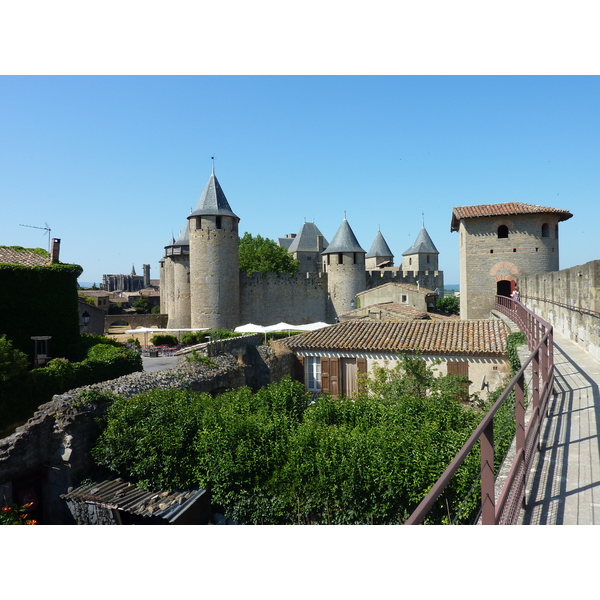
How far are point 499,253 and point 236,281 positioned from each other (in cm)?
1784

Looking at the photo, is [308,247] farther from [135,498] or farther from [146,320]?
[135,498]

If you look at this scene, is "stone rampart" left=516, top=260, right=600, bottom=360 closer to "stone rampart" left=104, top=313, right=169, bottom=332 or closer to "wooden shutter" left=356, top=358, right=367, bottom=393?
"wooden shutter" left=356, top=358, right=367, bottom=393

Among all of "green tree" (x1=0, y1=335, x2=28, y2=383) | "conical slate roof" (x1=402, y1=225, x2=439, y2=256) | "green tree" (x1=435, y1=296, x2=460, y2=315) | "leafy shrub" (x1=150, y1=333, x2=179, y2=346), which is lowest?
"leafy shrub" (x1=150, y1=333, x2=179, y2=346)

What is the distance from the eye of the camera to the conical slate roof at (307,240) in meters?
56.0

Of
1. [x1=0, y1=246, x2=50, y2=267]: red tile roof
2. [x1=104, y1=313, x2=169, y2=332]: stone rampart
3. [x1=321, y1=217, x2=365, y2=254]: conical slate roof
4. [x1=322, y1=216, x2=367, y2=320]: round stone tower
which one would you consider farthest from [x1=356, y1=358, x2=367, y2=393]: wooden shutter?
[x1=104, y1=313, x2=169, y2=332]: stone rampart

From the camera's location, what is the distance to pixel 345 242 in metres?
38.2

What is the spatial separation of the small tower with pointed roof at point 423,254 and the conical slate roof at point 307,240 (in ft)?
36.3

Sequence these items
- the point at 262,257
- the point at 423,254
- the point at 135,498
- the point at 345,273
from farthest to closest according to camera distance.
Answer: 1. the point at 423,254
2. the point at 262,257
3. the point at 345,273
4. the point at 135,498

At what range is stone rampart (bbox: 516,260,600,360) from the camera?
7.23 m

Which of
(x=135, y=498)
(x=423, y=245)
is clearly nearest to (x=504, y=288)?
(x=135, y=498)

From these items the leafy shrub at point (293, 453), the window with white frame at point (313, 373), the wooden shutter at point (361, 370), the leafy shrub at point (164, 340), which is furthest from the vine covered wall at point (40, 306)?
the leafy shrub at point (164, 340)

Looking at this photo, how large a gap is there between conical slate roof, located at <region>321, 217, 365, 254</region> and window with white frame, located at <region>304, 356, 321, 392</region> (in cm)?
2239

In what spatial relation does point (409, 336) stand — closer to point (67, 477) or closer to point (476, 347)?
point (476, 347)

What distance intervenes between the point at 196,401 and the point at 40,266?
30.7 ft
